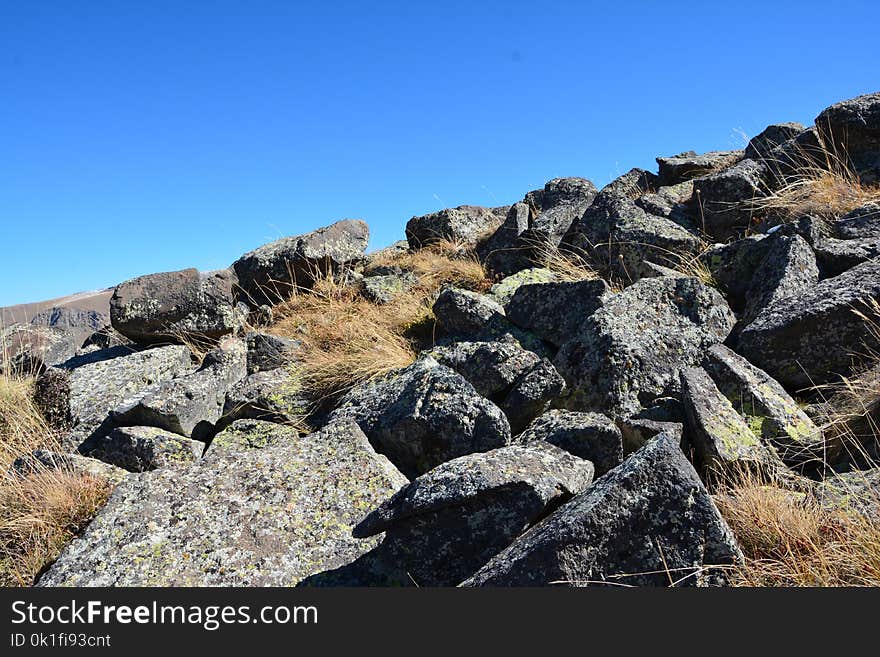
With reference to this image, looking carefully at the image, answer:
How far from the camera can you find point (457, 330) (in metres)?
8.04

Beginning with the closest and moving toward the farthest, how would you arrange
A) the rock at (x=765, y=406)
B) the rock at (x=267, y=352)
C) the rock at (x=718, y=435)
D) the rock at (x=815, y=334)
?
the rock at (x=718, y=435) < the rock at (x=765, y=406) < the rock at (x=815, y=334) < the rock at (x=267, y=352)

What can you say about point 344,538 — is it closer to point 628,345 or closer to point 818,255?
point 628,345

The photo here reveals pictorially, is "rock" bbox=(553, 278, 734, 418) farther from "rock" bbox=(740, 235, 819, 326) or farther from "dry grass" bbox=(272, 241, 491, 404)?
"dry grass" bbox=(272, 241, 491, 404)

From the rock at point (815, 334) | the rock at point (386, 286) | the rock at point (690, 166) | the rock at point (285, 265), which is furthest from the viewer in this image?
the rock at point (690, 166)

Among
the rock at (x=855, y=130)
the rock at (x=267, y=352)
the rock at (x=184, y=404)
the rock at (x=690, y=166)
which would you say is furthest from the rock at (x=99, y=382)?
the rock at (x=855, y=130)

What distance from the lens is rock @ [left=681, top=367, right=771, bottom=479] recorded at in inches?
188

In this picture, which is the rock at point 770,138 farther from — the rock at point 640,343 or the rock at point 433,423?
the rock at point 433,423

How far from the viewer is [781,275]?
6711 mm

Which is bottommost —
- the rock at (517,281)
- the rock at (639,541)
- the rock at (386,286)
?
the rock at (639,541)

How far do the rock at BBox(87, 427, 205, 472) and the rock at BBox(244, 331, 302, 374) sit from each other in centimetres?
177

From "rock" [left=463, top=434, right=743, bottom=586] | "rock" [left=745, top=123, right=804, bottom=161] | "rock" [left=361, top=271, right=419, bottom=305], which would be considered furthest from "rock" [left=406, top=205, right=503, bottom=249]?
"rock" [left=463, top=434, right=743, bottom=586]

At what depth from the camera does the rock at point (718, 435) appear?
15.7 feet

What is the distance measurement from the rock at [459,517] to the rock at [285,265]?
7.52 meters

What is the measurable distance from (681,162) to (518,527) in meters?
11.0
